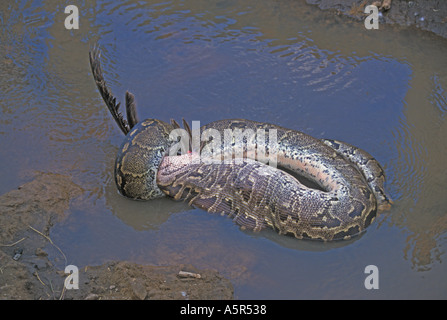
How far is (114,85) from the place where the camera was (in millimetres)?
7883

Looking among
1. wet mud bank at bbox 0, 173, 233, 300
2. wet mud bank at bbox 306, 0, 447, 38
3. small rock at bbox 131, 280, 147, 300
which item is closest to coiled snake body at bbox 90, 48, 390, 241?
wet mud bank at bbox 0, 173, 233, 300

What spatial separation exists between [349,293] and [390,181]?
190 cm

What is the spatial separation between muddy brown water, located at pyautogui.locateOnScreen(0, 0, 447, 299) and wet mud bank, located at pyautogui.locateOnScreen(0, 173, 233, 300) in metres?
0.16

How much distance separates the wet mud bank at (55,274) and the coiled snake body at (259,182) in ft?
3.28

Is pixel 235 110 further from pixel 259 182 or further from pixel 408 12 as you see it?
pixel 408 12

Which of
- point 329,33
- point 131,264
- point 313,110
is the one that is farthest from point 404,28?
point 131,264

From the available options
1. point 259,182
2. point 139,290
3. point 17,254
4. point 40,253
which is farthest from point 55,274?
point 259,182

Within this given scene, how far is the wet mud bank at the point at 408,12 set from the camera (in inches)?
337

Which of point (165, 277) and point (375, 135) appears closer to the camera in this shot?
point (165, 277)

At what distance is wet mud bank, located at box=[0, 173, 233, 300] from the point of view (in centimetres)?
486

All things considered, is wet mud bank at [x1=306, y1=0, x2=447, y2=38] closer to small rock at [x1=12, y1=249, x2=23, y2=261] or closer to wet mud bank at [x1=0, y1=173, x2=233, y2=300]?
wet mud bank at [x1=0, y1=173, x2=233, y2=300]

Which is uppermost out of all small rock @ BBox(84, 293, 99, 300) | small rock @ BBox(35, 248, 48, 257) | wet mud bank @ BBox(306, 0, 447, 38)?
wet mud bank @ BBox(306, 0, 447, 38)
